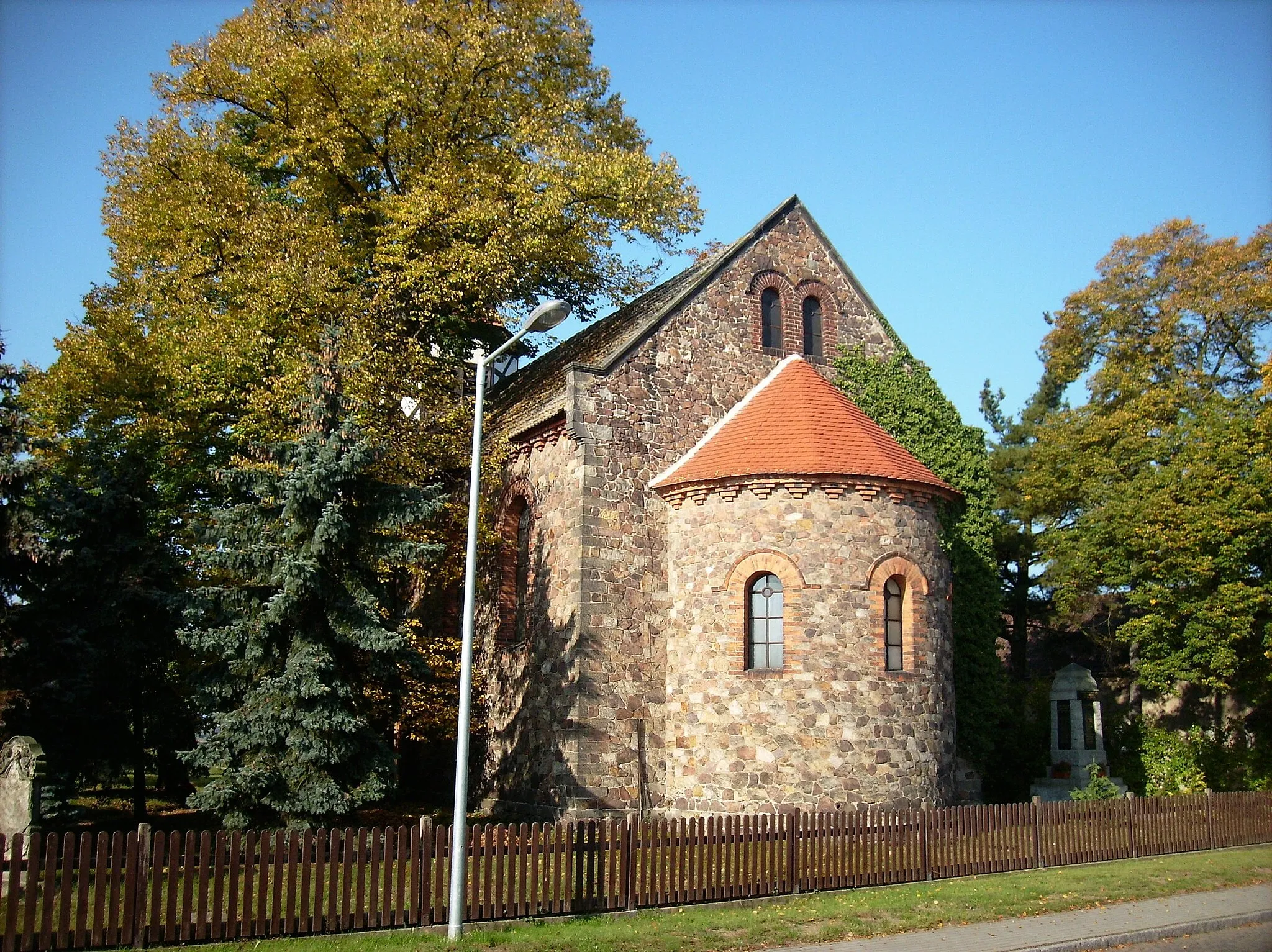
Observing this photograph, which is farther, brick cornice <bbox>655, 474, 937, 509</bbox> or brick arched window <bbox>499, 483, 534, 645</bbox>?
brick arched window <bbox>499, 483, 534, 645</bbox>

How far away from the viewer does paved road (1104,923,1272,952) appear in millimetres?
11078

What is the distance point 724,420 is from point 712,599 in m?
3.94

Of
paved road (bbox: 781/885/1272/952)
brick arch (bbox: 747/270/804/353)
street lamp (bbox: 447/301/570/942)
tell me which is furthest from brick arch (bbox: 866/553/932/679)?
street lamp (bbox: 447/301/570/942)

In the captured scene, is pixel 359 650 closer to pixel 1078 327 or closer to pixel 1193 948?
pixel 1193 948

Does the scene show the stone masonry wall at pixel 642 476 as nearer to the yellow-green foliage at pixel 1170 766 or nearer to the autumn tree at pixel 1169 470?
the autumn tree at pixel 1169 470

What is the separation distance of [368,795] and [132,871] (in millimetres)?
4239

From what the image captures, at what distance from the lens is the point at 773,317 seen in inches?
833

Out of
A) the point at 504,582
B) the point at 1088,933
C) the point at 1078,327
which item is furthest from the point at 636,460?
the point at 1078,327

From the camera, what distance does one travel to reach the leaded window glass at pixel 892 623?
1728 cm

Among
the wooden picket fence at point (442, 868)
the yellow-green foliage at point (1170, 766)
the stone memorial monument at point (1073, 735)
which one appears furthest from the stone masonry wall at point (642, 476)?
the yellow-green foliage at point (1170, 766)

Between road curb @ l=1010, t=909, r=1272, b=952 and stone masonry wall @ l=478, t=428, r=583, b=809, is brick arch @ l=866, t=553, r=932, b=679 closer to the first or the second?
stone masonry wall @ l=478, t=428, r=583, b=809

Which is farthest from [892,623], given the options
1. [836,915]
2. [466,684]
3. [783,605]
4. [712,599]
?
[466,684]

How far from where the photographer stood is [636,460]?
18609 mm

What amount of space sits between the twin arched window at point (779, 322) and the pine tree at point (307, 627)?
836 cm
